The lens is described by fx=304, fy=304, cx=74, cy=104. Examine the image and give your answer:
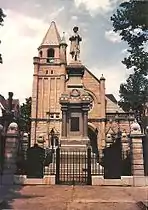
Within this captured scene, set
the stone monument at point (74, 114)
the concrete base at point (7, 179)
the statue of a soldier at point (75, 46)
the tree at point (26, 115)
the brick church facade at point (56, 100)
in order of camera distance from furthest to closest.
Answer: the tree at point (26, 115) → the brick church facade at point (56, 100) → the statue of a soldier at point (75, 46) → the stone monument at point (74, 114) → the concrete base at point (7, 179)

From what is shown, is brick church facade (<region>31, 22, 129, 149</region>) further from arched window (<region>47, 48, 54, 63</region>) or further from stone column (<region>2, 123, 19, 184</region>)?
stone column (<region>2, 123, 19, 184</region>)

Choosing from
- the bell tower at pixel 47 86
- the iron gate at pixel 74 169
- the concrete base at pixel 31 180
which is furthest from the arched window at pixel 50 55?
the concrete base at pixel 31 180

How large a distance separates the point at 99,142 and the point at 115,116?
494 cm

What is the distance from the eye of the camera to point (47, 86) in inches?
1773

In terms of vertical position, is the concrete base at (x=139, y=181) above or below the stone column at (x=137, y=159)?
below

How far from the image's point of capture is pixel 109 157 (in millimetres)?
14297

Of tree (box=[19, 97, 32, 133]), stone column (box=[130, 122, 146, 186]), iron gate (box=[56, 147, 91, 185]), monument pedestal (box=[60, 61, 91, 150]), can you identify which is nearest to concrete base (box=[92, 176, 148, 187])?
stone column (box=[130, 122, 146, 186])

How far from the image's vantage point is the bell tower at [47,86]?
42219mm

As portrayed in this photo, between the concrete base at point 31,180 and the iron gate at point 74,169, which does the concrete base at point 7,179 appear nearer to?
the concrete base at point 31,180

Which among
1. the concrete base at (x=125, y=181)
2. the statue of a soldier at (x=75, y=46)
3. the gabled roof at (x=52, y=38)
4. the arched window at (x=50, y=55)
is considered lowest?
the concrete base at (x=125, y=181)

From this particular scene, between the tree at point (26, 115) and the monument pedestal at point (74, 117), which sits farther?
the tree at point (26, 115)

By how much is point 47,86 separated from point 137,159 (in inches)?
1283

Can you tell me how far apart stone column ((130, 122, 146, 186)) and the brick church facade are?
2684cm

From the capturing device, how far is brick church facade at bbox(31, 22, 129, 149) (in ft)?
138
